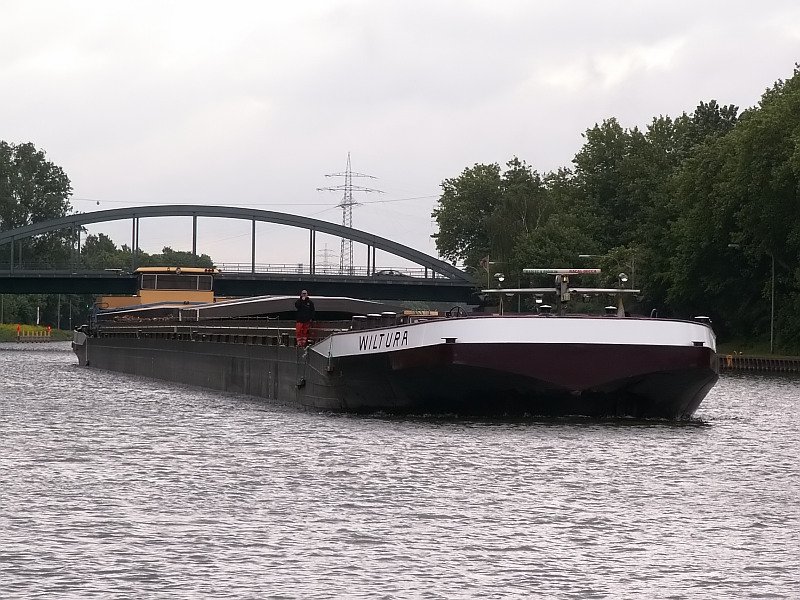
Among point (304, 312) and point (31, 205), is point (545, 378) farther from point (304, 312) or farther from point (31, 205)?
Result: point (31, 205)

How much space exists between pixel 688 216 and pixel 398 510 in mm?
73619

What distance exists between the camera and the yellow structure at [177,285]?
72375mm

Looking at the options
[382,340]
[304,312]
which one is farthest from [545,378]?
[304,312]

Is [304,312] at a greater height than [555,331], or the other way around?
[304,312]

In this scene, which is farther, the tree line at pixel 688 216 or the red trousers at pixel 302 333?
the tree line at pixel 688 216

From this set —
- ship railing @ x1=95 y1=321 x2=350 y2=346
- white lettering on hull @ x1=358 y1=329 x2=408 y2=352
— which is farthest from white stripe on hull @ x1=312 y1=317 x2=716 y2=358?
ship railing @ x1=95 y1=321 x2=350 y2=346

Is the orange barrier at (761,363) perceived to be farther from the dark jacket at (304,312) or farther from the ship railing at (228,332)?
the dark jacket at (304,312)

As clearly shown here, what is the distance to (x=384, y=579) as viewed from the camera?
13469 mm

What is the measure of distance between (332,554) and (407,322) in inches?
607

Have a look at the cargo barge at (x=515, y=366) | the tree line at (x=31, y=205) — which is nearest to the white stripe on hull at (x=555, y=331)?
the cargo barge at (x=515, y=366)

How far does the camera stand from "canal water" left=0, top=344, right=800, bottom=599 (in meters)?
13.4

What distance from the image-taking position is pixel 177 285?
73.1 metres

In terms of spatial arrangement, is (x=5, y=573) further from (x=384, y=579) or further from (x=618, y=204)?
(x=618, y=204)

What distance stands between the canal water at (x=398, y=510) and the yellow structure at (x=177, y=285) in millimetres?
42363
